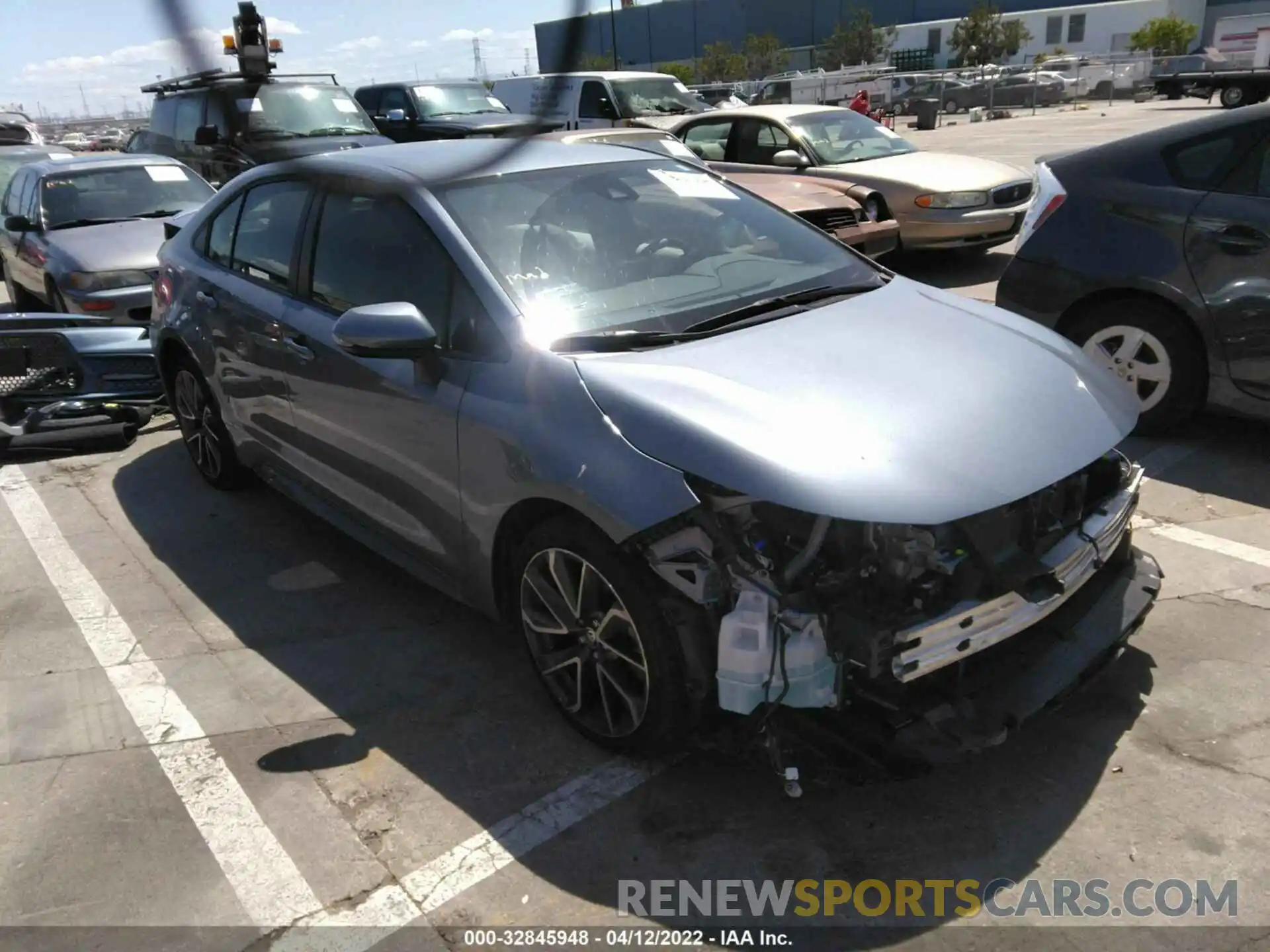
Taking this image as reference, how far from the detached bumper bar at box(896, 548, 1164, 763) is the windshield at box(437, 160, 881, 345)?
1372 millimetres

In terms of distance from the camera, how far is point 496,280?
320 cm

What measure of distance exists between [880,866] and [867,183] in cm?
787

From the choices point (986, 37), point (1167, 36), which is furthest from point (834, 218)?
point (986, 37)

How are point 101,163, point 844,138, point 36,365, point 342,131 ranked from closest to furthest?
point 36,365 < point 101,163 < point 844,138 < point 342,131

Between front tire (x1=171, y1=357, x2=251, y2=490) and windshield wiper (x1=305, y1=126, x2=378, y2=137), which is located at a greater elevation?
windshield wiper (x1=305, y1=126, x2=378, y2=137)

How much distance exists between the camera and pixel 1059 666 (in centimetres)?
271

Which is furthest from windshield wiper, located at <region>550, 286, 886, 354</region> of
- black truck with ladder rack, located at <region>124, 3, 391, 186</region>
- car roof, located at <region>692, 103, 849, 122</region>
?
car roof, located at <region>692, 103, 849, 122</region>

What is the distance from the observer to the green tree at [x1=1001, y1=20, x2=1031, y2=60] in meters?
60.6

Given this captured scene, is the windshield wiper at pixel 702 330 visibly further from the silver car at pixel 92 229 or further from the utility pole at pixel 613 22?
the silver car at pixel 92 229

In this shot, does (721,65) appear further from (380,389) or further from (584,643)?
(584,643)

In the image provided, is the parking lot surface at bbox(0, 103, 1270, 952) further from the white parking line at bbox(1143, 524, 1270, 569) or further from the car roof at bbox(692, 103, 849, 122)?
the car roof at bbox(692, 103, 849, 122)

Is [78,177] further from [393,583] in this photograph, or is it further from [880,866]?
[880,866]

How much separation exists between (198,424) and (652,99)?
1000 cm

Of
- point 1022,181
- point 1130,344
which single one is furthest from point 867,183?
point 1130,344
